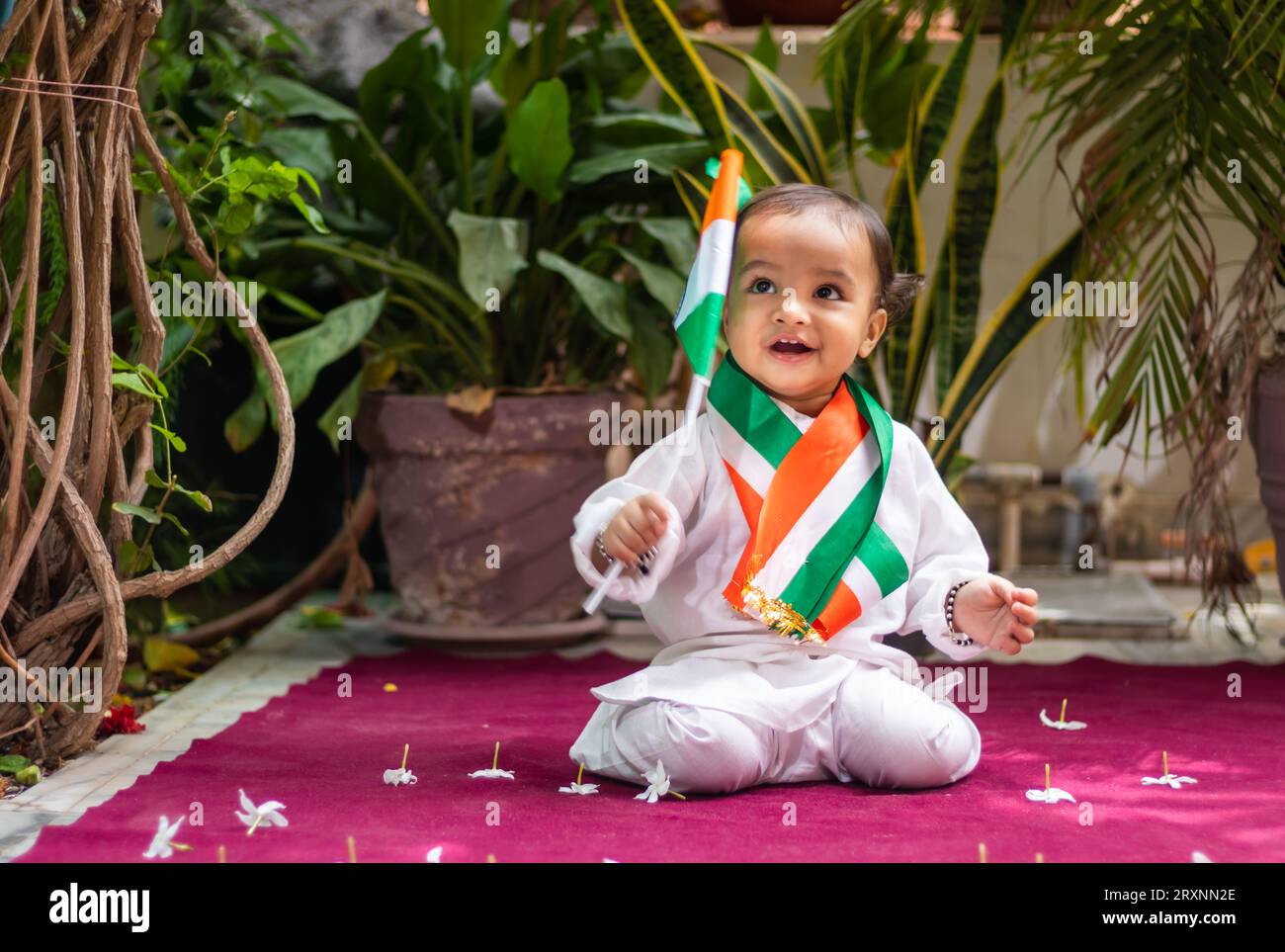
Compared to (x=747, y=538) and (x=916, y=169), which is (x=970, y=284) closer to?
(x=916, y=169)

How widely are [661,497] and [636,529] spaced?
0.19 ft

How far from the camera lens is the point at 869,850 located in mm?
1371

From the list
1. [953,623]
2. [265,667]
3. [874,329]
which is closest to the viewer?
[953,623]

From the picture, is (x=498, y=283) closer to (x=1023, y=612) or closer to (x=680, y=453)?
(x=680, y=453)

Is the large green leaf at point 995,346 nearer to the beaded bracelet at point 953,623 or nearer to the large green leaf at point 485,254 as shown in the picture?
the large green leaf at point 485,254

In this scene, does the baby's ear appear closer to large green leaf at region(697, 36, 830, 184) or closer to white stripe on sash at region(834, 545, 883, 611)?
white stripe on sash at region(834, 545, 883, 611)

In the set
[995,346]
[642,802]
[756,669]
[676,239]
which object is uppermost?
[676,239]

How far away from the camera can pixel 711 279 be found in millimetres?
1577

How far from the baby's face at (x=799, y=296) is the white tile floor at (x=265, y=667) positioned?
0.89 m

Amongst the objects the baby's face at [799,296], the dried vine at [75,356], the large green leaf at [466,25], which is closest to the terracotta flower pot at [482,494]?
the large green leaf at [466,25]

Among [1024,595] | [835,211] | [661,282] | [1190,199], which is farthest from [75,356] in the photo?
[1190,199]

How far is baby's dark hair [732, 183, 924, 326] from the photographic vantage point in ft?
5.46
